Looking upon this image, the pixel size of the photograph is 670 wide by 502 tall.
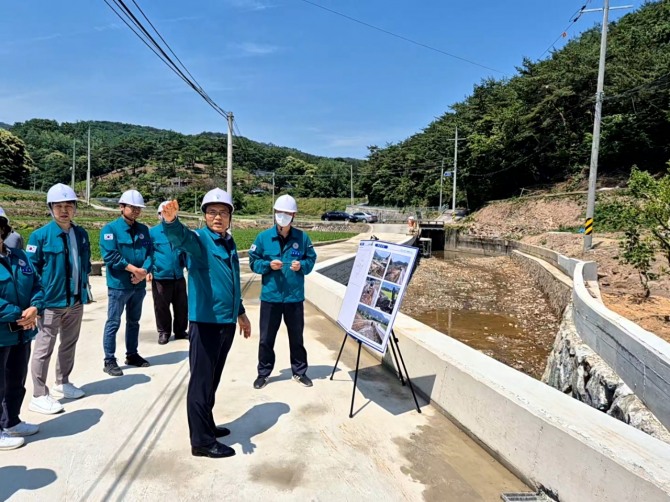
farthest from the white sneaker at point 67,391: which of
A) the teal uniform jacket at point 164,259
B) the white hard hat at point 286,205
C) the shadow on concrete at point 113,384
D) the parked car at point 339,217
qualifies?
the parked car at point 339,217

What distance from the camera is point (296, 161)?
330 ft

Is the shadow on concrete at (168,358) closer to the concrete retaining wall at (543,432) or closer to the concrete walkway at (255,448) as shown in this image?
the concrete walkway at (255,448)

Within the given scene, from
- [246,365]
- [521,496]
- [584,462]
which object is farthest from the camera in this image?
[246,365]

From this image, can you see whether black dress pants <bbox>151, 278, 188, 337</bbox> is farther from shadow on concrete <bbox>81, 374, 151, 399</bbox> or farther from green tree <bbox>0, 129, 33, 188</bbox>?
green tree <bbox>0, 129, 33, 188</bbox>

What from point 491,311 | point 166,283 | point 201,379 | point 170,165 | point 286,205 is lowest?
point 491,311

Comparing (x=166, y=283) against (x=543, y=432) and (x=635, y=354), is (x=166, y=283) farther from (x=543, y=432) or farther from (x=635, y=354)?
(x=635, y=354)

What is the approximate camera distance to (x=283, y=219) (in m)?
4.34

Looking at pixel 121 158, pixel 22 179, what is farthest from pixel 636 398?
pixel 121 158

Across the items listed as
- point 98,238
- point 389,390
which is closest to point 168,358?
point 389,390

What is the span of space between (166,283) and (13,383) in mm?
2847

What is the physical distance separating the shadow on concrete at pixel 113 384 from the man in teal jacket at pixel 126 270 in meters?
0.13

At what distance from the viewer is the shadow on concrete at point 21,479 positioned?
2674 mm

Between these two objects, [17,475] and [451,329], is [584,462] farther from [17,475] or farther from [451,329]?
[451,329]

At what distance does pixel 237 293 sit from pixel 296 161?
9973cm
